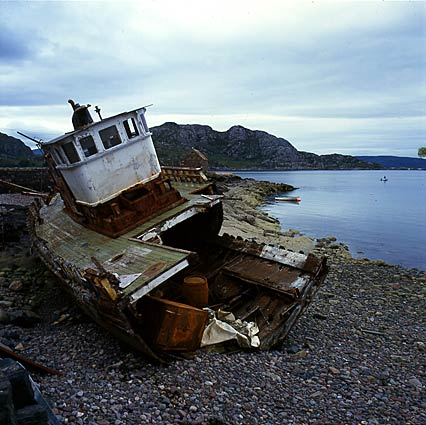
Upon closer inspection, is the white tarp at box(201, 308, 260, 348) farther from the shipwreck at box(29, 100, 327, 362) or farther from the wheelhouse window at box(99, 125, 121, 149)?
the wheelhouse window at box(99, 125, 121, 149)

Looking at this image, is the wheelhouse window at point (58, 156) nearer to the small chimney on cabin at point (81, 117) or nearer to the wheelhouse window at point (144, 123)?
the small chimney on cabin at point (81, 117)

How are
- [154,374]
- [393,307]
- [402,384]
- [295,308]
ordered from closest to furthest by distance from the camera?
[154,374] < [402,384] < [295,308] < [393,307]

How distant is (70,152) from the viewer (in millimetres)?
11547


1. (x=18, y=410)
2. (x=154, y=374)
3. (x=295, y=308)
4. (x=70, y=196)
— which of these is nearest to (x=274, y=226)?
(x=70, y=196)

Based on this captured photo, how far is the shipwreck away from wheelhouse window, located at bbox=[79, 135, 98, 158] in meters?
0.03

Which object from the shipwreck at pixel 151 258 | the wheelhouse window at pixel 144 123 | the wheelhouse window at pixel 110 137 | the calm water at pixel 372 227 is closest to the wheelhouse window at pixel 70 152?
the shipwreck at pixel 151 258

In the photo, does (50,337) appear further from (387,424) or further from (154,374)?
(387,424)

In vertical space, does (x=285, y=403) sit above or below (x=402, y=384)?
above

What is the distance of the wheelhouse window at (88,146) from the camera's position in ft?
37.4

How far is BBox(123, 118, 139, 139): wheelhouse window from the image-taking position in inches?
Result: 477

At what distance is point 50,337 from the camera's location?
29.4 feet

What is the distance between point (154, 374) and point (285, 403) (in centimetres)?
234

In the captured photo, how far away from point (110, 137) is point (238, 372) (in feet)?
26.0

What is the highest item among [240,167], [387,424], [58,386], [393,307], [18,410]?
[240,167]
